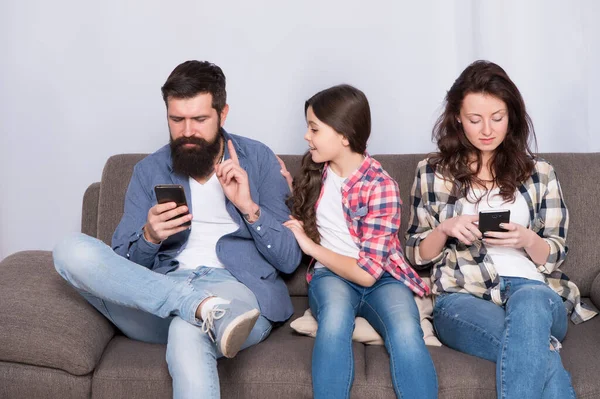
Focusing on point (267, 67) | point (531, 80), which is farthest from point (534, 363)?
Answer: point (267, 67)

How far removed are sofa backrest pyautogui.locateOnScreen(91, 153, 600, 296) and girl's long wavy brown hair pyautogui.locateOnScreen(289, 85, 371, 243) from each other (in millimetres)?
244

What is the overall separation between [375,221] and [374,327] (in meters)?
0.34

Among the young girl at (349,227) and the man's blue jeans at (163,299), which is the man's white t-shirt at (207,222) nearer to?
the man's blue jeans at (163,299)

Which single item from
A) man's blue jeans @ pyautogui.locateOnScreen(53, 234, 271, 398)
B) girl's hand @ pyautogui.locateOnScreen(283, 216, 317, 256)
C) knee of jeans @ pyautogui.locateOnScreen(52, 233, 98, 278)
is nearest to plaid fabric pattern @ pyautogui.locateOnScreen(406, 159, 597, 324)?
girl's hand @ pyautogui.locateOnScreen(283, 216, 317, 256)

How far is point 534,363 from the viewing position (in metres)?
2.20

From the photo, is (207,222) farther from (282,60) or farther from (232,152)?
(282,60)

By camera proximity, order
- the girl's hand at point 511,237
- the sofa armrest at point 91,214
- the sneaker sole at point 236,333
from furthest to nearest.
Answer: the sofa armrest at point 91,214 < the girl's hand at point 511,237 < the sneaker sole at point 236,333

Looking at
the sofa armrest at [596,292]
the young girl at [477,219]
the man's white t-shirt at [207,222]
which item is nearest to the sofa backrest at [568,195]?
the sofa armrest at [596,292]

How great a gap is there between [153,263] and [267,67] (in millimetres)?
1202

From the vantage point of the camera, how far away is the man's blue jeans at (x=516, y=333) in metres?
2.20

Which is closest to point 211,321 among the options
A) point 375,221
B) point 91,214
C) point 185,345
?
point 185,345

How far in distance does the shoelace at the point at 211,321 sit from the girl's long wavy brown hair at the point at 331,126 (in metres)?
0.54

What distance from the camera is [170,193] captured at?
96.0 inches

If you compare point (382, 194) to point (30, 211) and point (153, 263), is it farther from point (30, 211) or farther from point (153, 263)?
point (30, 211)
